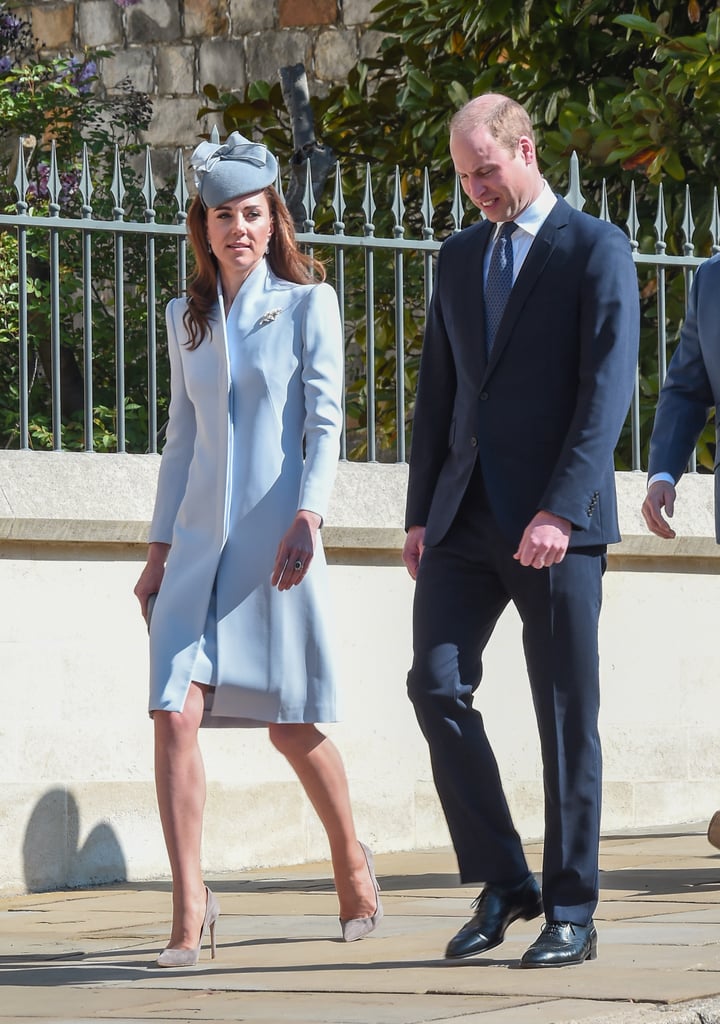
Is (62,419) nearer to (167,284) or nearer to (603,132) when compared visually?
(167,284)

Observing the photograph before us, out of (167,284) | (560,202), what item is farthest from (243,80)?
(560,202)

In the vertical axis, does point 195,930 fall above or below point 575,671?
below

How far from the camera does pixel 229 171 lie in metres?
4.53

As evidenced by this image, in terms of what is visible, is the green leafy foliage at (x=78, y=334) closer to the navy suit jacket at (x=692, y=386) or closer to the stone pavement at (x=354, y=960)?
the stone pavement at (x=354, y=960)

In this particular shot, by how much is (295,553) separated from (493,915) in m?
0.87

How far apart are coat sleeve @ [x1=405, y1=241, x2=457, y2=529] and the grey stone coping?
1.91 meters

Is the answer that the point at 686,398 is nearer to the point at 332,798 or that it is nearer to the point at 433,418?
the point at 433,418

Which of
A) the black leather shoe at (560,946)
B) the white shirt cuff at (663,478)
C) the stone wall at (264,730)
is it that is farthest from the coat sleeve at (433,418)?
the stone wall at (264,730)

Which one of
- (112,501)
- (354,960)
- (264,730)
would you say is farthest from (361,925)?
(112,501)

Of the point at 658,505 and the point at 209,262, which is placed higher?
the point at 209,262

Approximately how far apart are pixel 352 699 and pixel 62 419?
137 centimetres

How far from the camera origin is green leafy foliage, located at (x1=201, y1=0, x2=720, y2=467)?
7969 mm

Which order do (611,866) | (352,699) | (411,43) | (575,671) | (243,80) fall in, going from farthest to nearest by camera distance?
(243,80), (411,43), (352,699), (611,866), (575,671)

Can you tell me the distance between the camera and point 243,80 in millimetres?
11828
